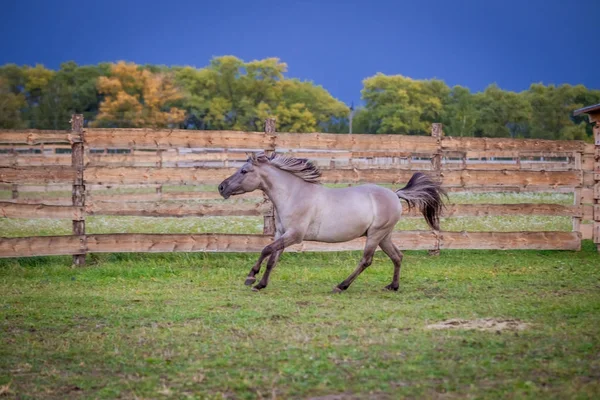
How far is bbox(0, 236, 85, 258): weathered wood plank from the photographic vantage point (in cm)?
1102

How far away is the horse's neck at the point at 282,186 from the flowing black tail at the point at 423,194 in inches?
56.0

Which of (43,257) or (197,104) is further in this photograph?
(197,104)

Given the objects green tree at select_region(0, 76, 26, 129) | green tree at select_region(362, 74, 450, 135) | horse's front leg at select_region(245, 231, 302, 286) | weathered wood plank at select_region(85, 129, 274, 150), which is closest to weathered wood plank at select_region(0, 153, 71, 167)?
weathered wood plank at select_region(85, 129, 274, 150)

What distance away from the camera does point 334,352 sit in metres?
6.03

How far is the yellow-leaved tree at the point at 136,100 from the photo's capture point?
60.4 meters

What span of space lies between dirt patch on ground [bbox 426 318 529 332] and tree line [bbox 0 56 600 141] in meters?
52.5

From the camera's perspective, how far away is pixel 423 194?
33.0 ft

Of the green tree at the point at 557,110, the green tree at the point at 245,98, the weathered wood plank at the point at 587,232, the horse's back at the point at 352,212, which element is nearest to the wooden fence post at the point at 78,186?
the horse's back at the point at 352,212

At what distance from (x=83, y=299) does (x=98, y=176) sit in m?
3.36

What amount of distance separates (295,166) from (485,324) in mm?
3769

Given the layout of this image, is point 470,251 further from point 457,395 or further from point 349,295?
point 457,395

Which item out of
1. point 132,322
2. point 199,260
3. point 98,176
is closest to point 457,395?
point 132,322

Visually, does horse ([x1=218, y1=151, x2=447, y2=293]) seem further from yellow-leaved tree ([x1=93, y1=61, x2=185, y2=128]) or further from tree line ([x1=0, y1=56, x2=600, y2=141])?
yellow-leaved tree ([x1=93, y1=61, x2=185, y2=128])

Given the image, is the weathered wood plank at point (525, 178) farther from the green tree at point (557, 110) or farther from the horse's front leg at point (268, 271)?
the green tree at point (557, 110)
